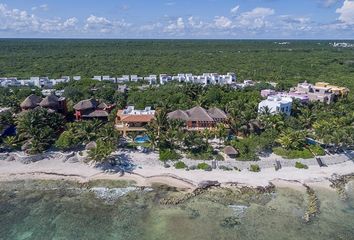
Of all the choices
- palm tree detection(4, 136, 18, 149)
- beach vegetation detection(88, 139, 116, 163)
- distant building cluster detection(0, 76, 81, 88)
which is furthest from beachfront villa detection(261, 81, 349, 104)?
distant building cluster detection(0, 76, 81, 88)

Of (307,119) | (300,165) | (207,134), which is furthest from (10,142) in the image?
(307,119)

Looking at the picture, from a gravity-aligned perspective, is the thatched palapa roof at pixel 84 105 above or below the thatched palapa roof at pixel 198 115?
above

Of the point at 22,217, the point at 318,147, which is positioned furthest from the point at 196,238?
the point at 318,147

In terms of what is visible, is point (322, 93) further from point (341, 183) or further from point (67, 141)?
point (67, 141)

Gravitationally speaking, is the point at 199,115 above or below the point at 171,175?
above

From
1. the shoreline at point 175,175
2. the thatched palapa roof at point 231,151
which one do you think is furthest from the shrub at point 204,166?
the thatched palapa roof at point 231,151

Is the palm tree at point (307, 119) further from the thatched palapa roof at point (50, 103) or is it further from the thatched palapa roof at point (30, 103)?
the thatched palapa roof at point (30, 103)

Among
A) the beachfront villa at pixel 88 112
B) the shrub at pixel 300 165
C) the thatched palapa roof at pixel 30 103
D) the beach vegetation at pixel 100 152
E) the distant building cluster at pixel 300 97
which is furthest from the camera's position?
the distant building cluster at pixel 300 97
